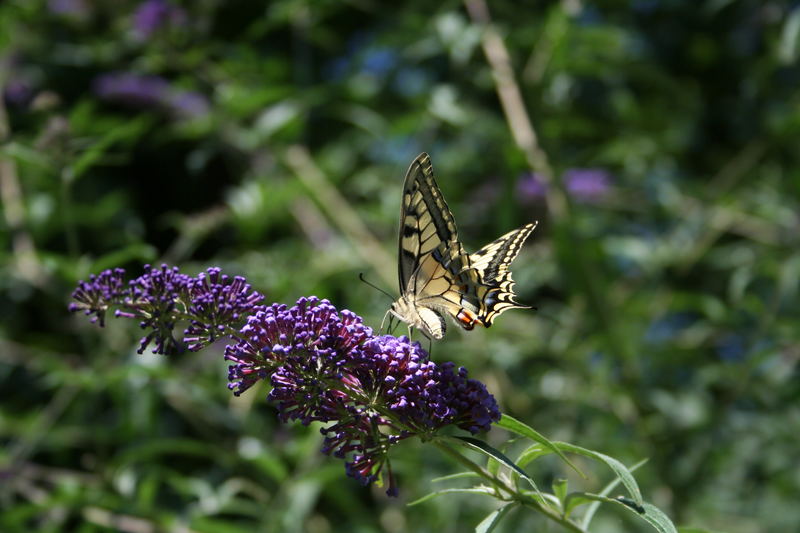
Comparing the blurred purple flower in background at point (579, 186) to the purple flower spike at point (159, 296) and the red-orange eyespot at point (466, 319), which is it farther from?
the purple flower spike at point (159, 296)

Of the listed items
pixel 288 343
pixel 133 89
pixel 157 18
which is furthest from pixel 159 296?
pixel 133 89

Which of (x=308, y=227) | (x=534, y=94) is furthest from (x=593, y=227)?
(x=308, y=227)

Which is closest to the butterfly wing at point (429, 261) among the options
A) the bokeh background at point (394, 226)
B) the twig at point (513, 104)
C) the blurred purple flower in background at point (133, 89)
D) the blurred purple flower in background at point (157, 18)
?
the bokeh background at point (394, 226)

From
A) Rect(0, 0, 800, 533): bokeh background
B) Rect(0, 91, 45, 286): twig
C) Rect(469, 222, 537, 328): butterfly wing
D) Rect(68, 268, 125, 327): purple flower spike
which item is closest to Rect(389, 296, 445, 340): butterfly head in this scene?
Rect(469, 222, 537, 328): butterfly wing

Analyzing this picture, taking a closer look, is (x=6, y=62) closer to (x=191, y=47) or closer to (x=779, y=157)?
(x=191, y=47)

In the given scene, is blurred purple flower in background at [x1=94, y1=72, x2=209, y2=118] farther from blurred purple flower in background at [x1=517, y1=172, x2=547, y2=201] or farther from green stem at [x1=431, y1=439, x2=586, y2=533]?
green stem at [x1=431, y1=439, x2=586, y2=533]

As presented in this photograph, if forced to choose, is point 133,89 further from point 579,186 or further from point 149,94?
point 579,186
